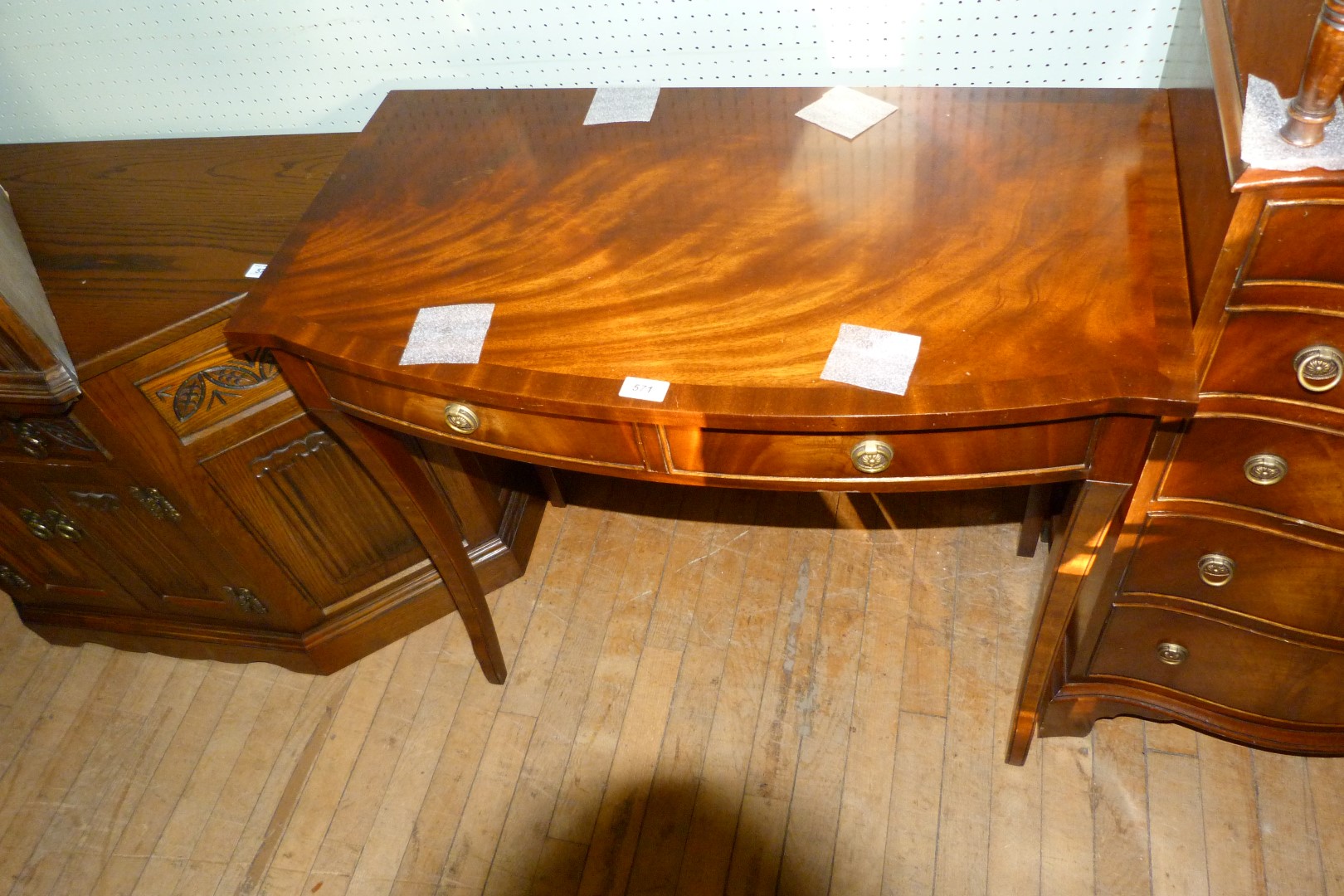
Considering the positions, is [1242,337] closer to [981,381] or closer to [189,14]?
[981,381]

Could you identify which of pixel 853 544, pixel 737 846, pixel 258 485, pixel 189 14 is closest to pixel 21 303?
pixel 258 485

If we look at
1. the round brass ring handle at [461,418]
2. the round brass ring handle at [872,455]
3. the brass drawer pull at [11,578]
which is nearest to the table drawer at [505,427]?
the round brass ring handle at [461,418]

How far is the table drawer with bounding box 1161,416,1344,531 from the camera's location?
1.19m

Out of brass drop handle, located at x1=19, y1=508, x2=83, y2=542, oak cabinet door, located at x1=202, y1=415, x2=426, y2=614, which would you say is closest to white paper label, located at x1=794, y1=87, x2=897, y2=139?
oak cabinet door, located at x1=202, y1=415, x2=426, y2=614

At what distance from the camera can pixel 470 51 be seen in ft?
5.73

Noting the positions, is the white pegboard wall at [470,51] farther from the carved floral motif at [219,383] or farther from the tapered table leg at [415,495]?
the tapered table leg at [415,495]

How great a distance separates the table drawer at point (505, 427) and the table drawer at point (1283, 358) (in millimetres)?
686

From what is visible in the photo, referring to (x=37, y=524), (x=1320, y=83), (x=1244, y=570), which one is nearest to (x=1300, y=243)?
(x=1320, y=83)

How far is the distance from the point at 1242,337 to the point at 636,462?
709mm

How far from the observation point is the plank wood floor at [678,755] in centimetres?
175

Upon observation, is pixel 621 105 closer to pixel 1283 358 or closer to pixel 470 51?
pixel 470 51

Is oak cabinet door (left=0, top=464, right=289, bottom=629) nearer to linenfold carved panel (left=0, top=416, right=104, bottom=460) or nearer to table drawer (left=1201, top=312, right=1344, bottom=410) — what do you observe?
linenfold carved panel (left=0, top=416, right=104, bottom=460)

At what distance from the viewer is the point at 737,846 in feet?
5.89

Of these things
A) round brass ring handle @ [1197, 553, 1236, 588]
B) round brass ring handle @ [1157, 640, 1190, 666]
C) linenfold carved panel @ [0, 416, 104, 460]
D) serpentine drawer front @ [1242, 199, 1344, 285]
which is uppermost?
serpentine drawer front @ [1242, 199, 1344, 285]
